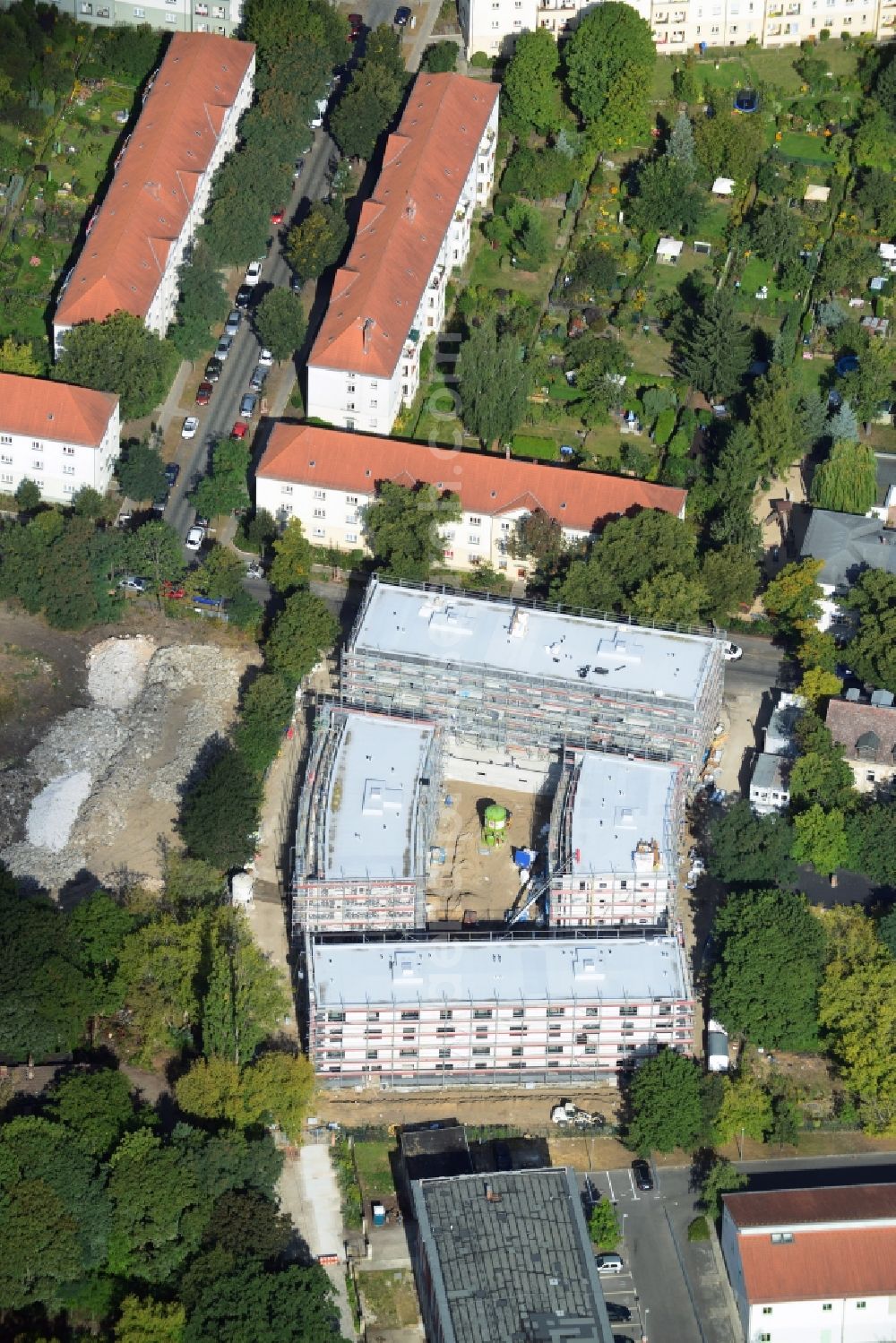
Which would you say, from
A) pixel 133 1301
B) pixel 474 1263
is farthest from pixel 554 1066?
pixel 133 1301

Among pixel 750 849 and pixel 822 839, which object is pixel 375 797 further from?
pixel 822 839

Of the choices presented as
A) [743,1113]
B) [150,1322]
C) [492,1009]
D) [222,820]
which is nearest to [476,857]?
[222,820]

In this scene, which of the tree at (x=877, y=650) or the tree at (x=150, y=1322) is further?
the tree at (x=877, y=650)

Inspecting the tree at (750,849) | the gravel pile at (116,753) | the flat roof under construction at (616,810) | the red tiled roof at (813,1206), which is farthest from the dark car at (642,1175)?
the gravel pile at (116,753)

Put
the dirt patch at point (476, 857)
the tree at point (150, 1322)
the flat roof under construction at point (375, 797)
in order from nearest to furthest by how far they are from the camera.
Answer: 1. the tree at point (150, 1322)
2. the flat roof under construction at point (375, 797)
3. the dirt patch at point (476, 857)

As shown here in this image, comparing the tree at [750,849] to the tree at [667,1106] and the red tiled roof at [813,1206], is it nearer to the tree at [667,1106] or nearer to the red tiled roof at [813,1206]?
the tree at [667,1106]

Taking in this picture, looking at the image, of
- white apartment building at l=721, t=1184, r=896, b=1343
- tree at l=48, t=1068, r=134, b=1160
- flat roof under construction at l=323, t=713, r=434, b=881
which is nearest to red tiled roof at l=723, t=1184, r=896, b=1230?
white apartment building at l=721, t=1184, r=896, b=1343

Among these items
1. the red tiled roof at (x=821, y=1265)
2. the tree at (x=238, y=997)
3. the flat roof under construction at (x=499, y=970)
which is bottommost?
the red tiled roof at (x=821, y=1265)
